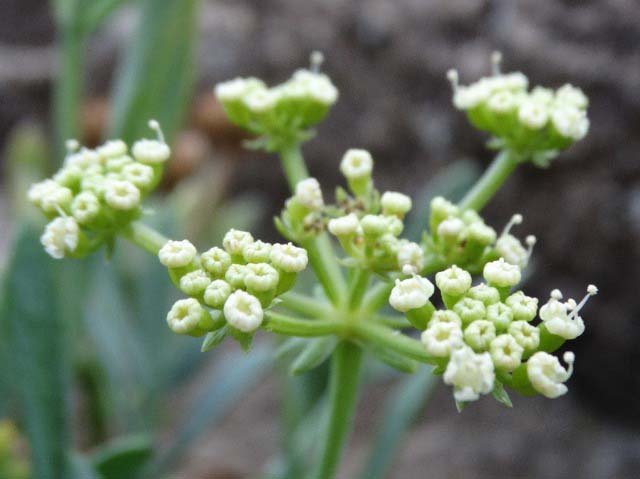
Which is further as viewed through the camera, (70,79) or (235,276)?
(70,79)

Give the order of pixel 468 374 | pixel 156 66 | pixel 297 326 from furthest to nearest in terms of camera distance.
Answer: pixel 156 66
pixel 297 326
pixel 468 374

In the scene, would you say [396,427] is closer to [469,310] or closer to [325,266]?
[325,266]

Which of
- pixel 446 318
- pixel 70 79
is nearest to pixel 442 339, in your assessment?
pixel 446 318

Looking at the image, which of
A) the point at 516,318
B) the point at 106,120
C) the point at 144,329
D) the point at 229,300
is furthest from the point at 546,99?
the point at 106,120

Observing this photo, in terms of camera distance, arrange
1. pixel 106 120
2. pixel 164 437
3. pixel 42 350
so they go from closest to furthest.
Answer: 1. pixel 42 350
2. pixel 164 437
3. pixel 106 120

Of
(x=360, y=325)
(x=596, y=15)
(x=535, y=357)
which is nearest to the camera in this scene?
(x=535, y=357)

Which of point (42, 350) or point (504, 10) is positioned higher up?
point (504, 10)

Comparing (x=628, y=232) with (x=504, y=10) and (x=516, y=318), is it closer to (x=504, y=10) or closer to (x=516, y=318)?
(x=504, y=10)
